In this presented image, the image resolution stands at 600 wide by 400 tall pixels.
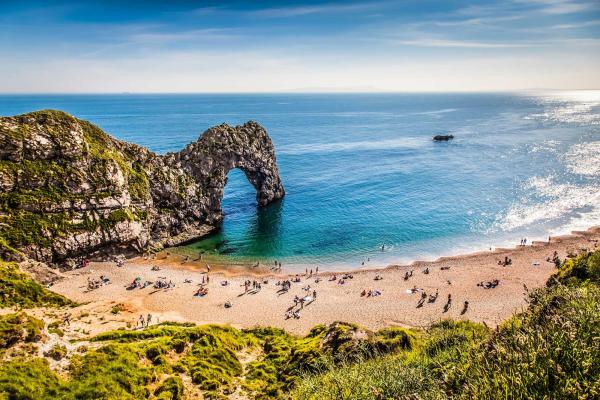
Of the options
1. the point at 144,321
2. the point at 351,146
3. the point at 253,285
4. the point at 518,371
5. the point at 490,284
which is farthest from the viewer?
the point at 351,146

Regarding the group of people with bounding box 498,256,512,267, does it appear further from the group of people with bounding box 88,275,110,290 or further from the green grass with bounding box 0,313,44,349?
the green grass with bounding box 0,313,44,349

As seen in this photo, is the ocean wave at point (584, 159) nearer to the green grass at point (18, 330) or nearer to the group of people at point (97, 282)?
the group of people at point (97, 282)

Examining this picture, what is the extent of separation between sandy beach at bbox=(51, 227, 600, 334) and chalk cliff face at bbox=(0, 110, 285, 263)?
518 centimetres

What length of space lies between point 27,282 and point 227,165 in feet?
140

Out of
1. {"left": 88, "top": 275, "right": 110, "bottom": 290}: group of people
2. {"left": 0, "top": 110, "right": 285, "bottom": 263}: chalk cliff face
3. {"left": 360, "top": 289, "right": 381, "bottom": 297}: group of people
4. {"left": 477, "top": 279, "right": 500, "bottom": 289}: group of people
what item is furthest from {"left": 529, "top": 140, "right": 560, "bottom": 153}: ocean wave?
{"left": 88, "top": 275, "right": 110, "bottom": 290}: group of people

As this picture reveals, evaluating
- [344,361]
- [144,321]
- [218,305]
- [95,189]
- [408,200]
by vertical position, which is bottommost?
[218,305]

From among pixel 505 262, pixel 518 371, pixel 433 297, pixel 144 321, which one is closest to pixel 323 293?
pixel 433 297

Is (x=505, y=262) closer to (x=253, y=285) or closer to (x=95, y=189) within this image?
(x=253, y=285)

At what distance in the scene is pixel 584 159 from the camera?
114625 mm

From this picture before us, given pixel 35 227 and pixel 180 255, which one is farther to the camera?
pixel 180 255

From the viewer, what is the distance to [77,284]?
158 feet

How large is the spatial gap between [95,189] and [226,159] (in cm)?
2533

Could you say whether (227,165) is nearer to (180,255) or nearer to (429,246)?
(180,255)

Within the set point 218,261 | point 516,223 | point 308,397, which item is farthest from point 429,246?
point 308,397
